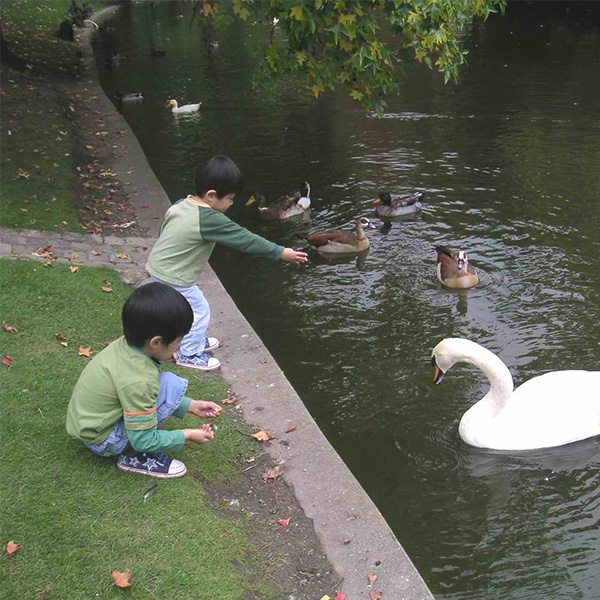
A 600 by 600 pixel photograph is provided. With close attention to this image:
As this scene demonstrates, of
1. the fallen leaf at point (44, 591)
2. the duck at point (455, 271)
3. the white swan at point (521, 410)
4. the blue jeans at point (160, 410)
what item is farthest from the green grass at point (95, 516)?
the duck at point (455, 271)

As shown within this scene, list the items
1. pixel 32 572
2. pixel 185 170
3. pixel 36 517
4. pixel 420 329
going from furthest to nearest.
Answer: pixel 185 170 → pixel 420 329 → pixel 36 517 → pixel 32 572

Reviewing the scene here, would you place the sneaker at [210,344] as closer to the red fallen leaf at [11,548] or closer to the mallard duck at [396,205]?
the red fallen leaf at [11,548]

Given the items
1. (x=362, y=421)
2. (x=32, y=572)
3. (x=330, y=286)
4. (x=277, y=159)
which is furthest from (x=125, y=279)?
(x=277, y=159)

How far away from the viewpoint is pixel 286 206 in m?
11.2

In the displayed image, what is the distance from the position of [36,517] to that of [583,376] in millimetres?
4504

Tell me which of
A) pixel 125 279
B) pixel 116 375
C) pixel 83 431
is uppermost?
pixel 116 375

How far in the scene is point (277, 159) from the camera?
45.5 feet

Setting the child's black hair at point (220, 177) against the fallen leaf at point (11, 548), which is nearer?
the fallen leaf at point (11, 548)

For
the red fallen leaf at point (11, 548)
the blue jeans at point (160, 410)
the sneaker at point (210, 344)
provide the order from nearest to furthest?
the red fallen leaf at point (11, 548), the blue jeans at point (160, 410), the sneaker at point (210, 344)

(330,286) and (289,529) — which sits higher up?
(289,529)

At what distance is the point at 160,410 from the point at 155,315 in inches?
30.0

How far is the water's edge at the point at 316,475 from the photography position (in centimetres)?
430

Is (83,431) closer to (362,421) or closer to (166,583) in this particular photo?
(166,583)

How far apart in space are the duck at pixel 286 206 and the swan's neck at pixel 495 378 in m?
5.63
